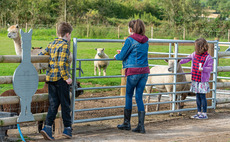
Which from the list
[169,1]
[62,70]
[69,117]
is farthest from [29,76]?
[169,1]

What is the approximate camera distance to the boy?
5.21 meters

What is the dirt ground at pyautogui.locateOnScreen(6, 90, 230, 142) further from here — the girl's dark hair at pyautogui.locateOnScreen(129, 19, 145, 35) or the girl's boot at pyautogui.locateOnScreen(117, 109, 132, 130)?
the girl's dark hair at pyautogui.locateOnScreen(129, 19, 145, 35)

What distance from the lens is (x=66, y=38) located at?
212 inches

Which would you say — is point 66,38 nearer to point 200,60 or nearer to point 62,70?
point 62,70

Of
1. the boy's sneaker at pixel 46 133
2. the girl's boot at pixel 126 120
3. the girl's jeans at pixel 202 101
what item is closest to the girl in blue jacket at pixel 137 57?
the girl's boot at pixel 126 120

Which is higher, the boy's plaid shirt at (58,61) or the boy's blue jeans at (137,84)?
the boy's plaid shirt at (58,61)

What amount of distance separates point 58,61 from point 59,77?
238mm

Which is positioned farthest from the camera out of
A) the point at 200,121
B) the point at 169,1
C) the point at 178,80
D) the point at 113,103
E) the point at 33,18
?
the point at 169,1

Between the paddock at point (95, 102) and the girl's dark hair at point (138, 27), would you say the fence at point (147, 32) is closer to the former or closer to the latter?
the paddock at point (95, 102)

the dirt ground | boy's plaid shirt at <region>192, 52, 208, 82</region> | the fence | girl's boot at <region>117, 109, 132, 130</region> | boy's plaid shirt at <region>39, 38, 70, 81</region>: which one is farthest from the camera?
the fence

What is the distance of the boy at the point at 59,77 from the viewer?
521 cm

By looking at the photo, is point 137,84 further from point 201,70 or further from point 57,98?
point 201,70

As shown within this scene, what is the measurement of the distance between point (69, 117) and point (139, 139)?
115 cm

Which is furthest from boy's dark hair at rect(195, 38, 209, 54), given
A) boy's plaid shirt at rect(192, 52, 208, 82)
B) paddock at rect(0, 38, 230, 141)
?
paddock at rect(0, 38, 230, 141)
